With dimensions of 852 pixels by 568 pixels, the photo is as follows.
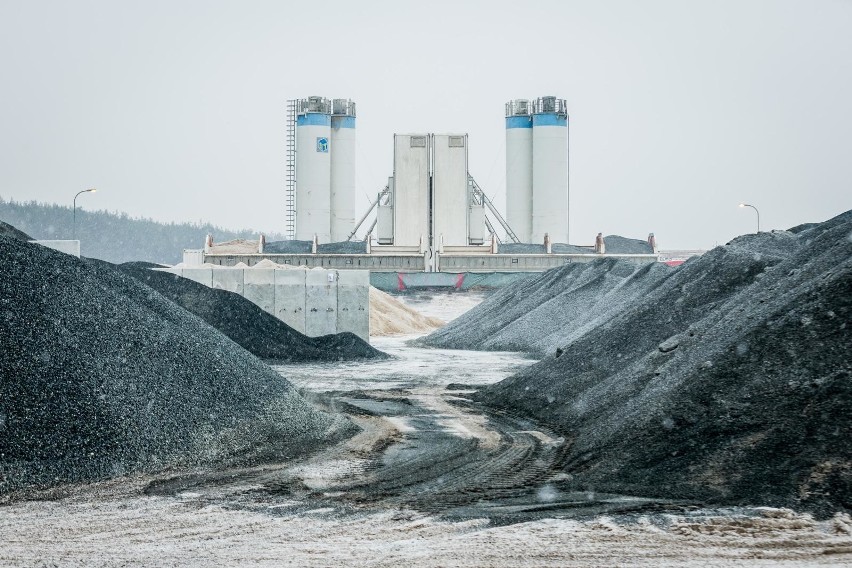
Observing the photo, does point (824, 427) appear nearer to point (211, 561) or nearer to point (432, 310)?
point (211, 561)

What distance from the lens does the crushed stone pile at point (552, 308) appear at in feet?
75.0

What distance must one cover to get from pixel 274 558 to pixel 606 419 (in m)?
4.86

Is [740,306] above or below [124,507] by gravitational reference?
above

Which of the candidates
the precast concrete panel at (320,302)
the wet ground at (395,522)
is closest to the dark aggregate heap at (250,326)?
the precast concrete panel at (320,302)

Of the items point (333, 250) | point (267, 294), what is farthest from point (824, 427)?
point (333, 250)

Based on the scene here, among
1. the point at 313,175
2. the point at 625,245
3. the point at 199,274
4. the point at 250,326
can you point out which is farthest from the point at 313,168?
the point at 250,326

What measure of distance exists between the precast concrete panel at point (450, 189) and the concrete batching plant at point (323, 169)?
9.98 m

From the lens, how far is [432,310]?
4100 cm

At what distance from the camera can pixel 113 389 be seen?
324 inches

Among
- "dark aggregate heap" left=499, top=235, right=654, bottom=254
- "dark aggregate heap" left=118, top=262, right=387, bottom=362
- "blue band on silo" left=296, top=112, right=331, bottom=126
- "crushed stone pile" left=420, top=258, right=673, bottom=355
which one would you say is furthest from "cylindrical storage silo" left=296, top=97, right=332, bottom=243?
"dark aggregate heap" left=118, top=262, right=387, bottom=362

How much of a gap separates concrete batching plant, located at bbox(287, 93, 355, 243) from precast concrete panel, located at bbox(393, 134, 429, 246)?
8.89 m

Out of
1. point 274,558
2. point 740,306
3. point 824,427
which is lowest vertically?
point 274,558

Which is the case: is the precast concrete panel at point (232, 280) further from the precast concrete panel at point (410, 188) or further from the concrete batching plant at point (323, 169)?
the concrete batching plant at point (323, 169)

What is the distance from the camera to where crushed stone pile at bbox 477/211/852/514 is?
21.5 ft
